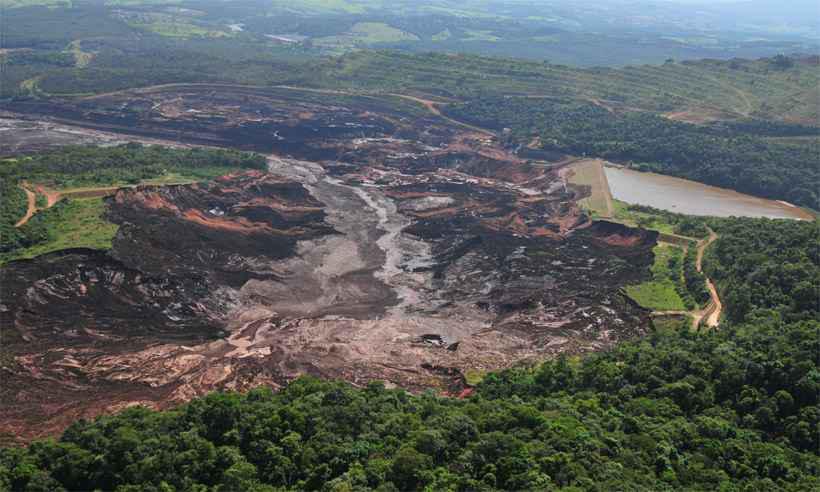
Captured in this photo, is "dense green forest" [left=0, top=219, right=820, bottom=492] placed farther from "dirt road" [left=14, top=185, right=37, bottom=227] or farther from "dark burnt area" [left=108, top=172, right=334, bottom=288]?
"dirt road" [left=14, top=185, right=37, bottom=227]

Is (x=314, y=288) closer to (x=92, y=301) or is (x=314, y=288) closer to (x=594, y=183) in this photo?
(x=92, y=301)

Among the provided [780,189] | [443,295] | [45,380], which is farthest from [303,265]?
[780,189]

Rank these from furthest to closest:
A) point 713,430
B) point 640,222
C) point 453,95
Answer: point 453,95
point 640,222
point 713,430

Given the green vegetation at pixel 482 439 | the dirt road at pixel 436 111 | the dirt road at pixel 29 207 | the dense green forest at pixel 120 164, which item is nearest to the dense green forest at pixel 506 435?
the green vegetation at pixel 482 439

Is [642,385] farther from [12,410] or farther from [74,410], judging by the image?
[12,410]

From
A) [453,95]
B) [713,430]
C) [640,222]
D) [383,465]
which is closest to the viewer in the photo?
[383,465]

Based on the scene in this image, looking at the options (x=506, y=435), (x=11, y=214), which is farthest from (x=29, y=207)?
(x=506, y=435)

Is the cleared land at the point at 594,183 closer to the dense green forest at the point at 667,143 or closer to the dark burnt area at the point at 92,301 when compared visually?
the dense green forest at the point at 667,143
